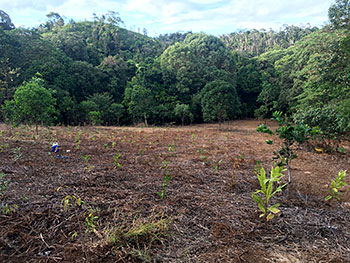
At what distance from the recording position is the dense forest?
12281mm

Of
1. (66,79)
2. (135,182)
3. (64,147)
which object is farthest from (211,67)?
(135,182)

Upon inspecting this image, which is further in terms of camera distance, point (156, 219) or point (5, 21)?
point (5, 21)

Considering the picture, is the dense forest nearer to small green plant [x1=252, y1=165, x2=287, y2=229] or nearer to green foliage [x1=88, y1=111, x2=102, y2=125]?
green foliage [x1=88, y1=111, x2=102, y2=125]

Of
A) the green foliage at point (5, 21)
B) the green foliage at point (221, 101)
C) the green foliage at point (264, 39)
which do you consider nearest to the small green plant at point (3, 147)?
the green foliage at point (221, 101)

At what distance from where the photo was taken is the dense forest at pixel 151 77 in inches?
484

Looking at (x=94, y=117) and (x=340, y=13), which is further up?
(x=340, y=13)

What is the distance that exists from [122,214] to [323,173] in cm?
460

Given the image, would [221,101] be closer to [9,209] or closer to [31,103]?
[31,103]

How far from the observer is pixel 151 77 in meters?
26.8

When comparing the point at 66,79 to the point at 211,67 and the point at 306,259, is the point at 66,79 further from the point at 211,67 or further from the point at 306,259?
the point at 306,259

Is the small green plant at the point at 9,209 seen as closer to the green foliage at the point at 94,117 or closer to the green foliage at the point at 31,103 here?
the green foliage at the point at 31,103

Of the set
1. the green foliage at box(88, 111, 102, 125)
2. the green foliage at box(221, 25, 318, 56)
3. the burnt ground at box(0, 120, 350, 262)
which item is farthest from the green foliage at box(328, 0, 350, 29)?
the green foliage at box(221, 25, 318, 56)

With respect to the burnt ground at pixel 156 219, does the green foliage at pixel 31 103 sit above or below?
above

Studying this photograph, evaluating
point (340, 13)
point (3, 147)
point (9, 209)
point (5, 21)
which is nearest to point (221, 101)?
point (340, 13)
